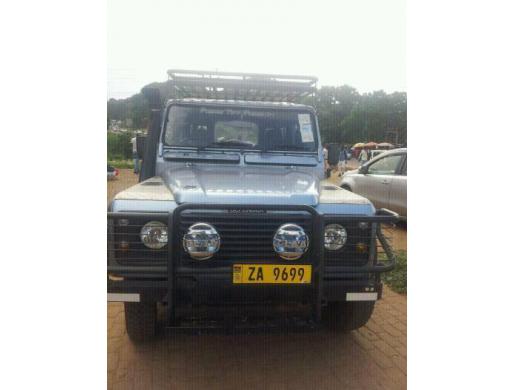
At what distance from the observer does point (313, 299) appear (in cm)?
242

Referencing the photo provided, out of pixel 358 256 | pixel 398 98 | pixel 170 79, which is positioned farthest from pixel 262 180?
pixel 170 79

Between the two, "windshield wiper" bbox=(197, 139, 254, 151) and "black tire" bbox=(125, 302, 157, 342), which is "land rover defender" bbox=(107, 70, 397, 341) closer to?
"black tire" bbox=(125, 302, 157, 342)

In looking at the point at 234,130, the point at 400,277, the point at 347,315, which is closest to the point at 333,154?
the point at 234,130

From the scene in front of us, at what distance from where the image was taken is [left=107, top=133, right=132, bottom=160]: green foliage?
241 centimetres

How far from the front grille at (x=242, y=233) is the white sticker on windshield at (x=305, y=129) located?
1.46m

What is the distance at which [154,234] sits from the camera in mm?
2410

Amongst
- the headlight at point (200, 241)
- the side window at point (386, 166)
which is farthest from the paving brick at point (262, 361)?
the side window at point (386, 166)

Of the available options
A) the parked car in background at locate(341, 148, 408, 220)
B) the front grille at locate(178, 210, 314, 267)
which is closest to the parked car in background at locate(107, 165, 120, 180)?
the front grille at locate(178, 210, 314, 267)

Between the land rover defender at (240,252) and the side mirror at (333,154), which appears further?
the side mirror at (333,154)

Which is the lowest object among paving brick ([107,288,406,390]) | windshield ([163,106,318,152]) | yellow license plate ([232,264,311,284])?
paving brick ([107,288,406,390])

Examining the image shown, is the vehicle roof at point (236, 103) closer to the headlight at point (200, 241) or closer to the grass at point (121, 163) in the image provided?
the grass at point (121, 163)

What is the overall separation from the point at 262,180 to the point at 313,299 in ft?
3.17

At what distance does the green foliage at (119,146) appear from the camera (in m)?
2.41

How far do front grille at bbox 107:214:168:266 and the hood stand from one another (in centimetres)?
30
